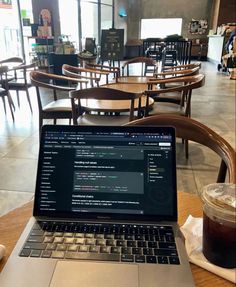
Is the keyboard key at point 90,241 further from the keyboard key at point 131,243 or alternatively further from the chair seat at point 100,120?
the chair seat at point 100,120

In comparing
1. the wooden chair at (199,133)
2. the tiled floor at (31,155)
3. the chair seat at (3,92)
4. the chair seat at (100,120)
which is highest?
the wooden chair at (199,133)

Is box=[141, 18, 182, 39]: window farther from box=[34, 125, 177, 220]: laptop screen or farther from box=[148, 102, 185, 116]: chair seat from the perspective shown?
box=[34, 125, 177, 220]: laptop screen

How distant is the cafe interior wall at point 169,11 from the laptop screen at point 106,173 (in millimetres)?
14542

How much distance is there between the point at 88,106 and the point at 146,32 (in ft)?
43.8

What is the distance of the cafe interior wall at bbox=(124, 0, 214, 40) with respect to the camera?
13734 millimetres

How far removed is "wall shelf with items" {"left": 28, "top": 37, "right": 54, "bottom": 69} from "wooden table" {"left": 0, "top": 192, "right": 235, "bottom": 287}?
22.0ft

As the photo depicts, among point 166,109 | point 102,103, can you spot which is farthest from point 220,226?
point 166,109

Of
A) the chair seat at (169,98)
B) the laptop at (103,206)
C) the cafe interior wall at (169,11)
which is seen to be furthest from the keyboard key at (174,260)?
the cafe interior wall at (169,11)

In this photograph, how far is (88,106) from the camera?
2455 mm

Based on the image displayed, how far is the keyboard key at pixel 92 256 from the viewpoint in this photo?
0.61 meters

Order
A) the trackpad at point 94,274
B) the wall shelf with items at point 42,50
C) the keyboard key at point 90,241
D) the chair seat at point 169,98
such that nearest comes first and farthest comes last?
1. the trackpad at point 94,274
2. the keyboard key at point 90,241
3. the chair seat at point 169,98
4. the wall shelf with items at point 42,50

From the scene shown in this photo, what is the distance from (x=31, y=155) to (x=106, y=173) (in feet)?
8.20

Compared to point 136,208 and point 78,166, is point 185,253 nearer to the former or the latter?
point 136,208

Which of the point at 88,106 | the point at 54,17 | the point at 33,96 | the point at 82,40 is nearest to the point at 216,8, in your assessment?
the point at 82,40
